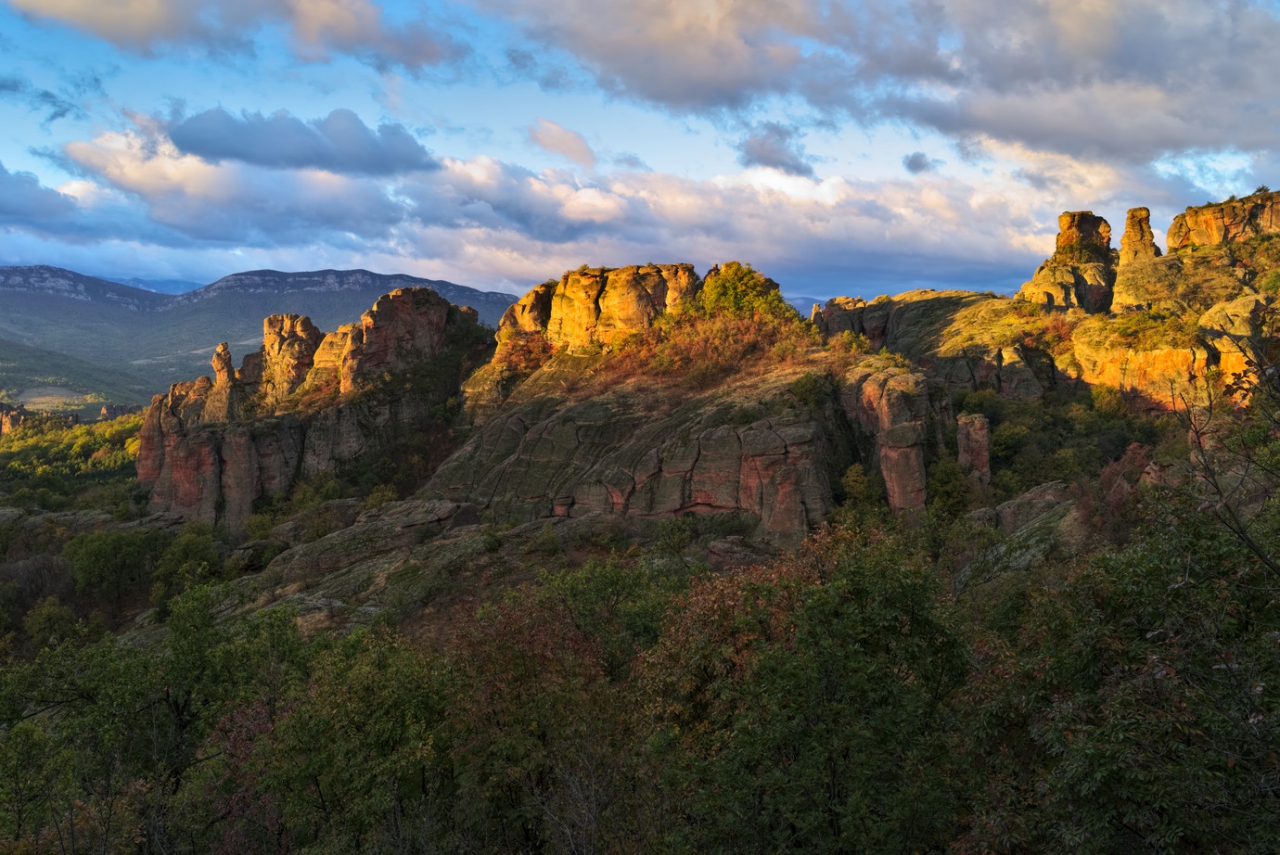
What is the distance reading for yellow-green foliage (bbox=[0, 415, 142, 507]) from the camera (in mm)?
104562

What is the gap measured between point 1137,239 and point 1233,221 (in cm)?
1507

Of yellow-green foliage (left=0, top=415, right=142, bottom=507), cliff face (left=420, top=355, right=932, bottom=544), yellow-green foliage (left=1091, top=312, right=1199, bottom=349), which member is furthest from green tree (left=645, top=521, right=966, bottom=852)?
yellow-green foliage (left=0, top=415, right=142, bottom=507)

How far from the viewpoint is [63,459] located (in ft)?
417

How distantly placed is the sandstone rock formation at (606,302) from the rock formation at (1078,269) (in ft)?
181

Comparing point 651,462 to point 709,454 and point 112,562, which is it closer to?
point 709,454

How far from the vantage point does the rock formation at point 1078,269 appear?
108188 mm

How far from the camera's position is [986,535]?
132 feet

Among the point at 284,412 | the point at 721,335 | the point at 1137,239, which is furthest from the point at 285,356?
the point at 1137,239

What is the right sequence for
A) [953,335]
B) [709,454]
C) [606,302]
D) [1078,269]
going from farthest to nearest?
[1078,269] → [953,335] → [606,302] → [709,454]

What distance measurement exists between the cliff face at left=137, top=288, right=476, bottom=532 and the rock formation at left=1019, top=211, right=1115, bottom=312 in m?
89.0

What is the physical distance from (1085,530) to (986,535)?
622cm

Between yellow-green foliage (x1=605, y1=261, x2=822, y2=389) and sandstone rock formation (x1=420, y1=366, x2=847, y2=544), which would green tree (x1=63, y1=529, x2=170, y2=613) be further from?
yellow-green foliage (x1=605, y1=261, x2=822, y2=389)

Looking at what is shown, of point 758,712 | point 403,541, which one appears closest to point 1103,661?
point 758,712

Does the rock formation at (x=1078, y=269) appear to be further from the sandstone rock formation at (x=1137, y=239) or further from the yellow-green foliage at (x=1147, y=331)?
the yellow-green foliage at (x=1147, y=331)
